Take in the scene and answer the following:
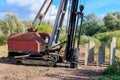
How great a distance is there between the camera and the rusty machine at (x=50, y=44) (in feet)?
52.9

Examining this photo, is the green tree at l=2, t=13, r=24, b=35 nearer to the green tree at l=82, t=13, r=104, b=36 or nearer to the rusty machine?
the green tree at l=82, t=13, r=104, b=36

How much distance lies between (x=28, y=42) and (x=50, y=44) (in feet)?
3.42

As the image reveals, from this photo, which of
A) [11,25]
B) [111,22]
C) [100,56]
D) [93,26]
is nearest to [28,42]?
[100,56]

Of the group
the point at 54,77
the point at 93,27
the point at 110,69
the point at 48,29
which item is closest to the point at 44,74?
the point at 54,77

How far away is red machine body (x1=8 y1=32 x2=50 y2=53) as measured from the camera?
16.9m

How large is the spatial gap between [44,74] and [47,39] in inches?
186

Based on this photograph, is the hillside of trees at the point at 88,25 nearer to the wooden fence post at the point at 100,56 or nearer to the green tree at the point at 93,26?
the green tree at the point at 93,26

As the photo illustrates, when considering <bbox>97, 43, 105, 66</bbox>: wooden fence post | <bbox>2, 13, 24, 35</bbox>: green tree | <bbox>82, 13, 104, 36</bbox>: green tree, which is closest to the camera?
<bbox>97, 43, 105, 66</bbox>: wooden fence post

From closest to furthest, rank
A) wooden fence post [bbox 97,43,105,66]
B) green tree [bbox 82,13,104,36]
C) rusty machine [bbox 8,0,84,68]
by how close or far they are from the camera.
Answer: rusty machine [bbox 8,0,84,68], wooden fence post [bbox 97,43,105,66], green tree [bbox 82,13,104,36]

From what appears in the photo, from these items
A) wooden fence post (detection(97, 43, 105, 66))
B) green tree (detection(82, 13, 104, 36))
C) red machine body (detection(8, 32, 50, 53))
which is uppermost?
green tree (detection(82, 13, 104, 36))

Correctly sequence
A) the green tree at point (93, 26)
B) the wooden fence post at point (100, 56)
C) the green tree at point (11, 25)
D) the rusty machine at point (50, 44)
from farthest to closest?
the green tree at point (93, 26)
the green tree at point (11, 25)
the wooden fence post at point (100, 56)
the rusty machine at point (50, 44)

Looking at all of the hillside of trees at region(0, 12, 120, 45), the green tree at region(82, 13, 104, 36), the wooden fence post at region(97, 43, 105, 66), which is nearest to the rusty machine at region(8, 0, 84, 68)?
the wooden fence post at region(97, 43, 105, 66)

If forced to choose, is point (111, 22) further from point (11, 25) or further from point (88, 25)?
point (11, 25)

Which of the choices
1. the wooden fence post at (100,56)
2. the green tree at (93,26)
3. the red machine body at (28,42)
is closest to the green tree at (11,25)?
the green tree at (93,26)
